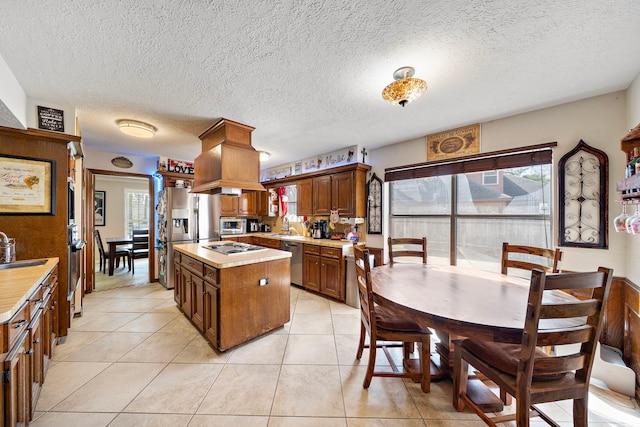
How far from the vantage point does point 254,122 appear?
2873mm

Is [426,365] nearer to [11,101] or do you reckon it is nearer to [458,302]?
[458,302]

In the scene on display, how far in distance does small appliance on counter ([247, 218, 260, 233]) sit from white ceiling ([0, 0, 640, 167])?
3.21m

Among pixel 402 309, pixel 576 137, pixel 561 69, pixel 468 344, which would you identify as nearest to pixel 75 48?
pixel 402 309

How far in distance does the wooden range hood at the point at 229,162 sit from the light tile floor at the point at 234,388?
1669 millimetres

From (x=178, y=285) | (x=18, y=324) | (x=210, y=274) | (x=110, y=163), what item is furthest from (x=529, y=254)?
(x=110, y=163)

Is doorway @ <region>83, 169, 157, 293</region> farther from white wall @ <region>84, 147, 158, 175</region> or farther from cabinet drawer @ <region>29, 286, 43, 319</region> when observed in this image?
cabinet drawer @ <region>29, 286, 43, 319</region>

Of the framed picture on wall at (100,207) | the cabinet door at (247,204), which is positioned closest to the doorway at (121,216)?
the framed picture on wall at (100,207)

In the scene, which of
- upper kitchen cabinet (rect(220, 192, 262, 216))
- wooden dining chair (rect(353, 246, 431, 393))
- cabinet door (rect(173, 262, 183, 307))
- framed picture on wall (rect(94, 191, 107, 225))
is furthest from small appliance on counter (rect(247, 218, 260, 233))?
framed picture on wall (rect(94, 191, 107, 225))

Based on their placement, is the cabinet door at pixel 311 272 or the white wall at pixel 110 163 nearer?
the cabinet door at pixel 311 272

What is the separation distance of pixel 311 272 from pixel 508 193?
2.90m

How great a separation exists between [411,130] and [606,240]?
216 cm

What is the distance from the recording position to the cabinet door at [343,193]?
12.5 ft

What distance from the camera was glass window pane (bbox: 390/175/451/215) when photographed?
327cm

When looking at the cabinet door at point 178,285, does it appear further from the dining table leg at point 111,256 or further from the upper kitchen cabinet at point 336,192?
the dining table leg at point 111,256
